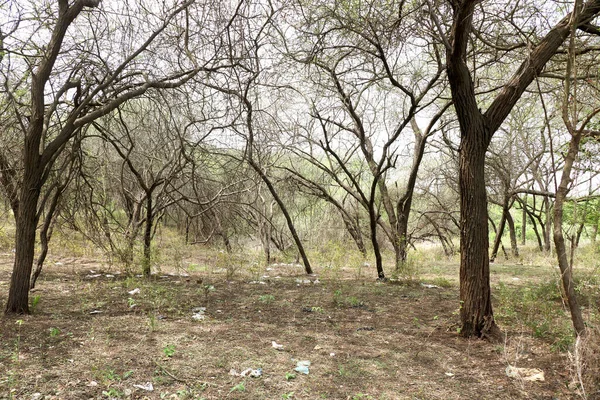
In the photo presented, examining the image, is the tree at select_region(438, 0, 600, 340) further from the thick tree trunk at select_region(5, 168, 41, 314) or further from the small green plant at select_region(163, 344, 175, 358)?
the thick tree trunk at select_region(5, 168, 41, 314)

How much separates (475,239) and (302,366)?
1922 mm

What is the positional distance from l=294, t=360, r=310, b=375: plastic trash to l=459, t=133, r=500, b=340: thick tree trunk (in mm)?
1610

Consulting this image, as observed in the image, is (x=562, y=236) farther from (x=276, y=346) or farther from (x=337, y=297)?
(x=337, y=297)

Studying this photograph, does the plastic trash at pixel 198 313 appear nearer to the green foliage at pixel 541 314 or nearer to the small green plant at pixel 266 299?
the small green plant at pixel 266 299

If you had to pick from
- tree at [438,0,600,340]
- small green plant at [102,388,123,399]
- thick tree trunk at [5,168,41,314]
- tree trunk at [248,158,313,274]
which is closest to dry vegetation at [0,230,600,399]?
small green plant at [102,388,123,399]

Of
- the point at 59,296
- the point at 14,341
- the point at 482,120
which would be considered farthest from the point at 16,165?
the point at 482,120

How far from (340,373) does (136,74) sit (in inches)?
152

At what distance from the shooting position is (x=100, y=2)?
4.40 metres

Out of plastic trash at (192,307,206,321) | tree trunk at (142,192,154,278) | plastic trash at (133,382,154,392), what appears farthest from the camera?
tree trunk at (142,192,154,278)

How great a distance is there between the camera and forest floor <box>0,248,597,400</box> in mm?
3000

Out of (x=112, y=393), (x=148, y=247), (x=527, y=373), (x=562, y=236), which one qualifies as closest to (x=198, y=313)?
(x=112, y=393)

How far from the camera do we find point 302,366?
337 centimetres

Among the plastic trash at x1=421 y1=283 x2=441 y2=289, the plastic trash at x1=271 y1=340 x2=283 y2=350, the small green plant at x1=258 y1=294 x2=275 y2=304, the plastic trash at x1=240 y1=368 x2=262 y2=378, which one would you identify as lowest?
the plastic trash at x1=240 y1=368 x2=262 y2=378

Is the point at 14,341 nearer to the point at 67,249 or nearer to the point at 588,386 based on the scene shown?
the point at 588,386
